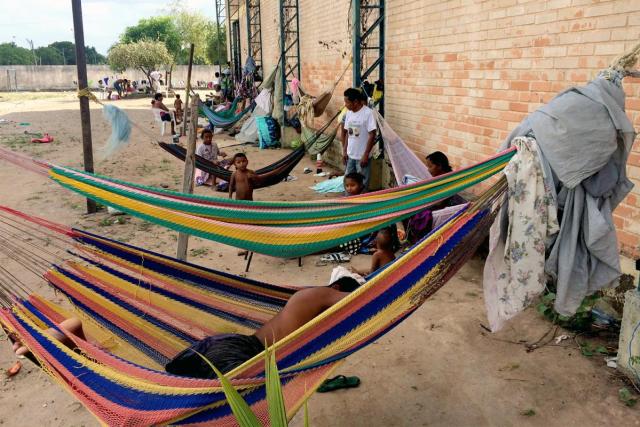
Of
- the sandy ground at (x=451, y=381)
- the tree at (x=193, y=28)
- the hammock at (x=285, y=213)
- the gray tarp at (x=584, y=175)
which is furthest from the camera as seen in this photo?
the tree at (x=193, y=28)

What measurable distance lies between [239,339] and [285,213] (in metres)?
0.52

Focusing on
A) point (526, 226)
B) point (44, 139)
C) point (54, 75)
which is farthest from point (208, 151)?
point (54, 75)

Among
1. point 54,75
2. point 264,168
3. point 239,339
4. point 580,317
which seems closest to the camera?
point 239,339

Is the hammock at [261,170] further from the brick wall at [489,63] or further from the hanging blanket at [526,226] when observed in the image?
the hanging blanket at [526,226]

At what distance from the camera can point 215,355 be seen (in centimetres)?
168

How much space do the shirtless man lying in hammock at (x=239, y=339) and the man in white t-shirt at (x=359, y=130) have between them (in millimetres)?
2705

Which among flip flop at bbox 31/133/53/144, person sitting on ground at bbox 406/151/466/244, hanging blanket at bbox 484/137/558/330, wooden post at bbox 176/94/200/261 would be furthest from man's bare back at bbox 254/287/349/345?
flip flop at bbox 31/133/53/144

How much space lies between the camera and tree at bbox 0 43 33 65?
152ft

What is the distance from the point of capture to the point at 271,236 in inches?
73.0

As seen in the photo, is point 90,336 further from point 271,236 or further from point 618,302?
point 618,302

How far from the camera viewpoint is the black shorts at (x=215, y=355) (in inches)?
65.6

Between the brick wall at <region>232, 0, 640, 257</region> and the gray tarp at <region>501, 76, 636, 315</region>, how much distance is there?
2.93 ft

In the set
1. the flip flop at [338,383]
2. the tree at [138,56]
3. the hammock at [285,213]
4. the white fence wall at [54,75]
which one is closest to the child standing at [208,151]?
the hammock at [285,213]

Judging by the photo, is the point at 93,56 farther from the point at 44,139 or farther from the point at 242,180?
the point at 242,180
